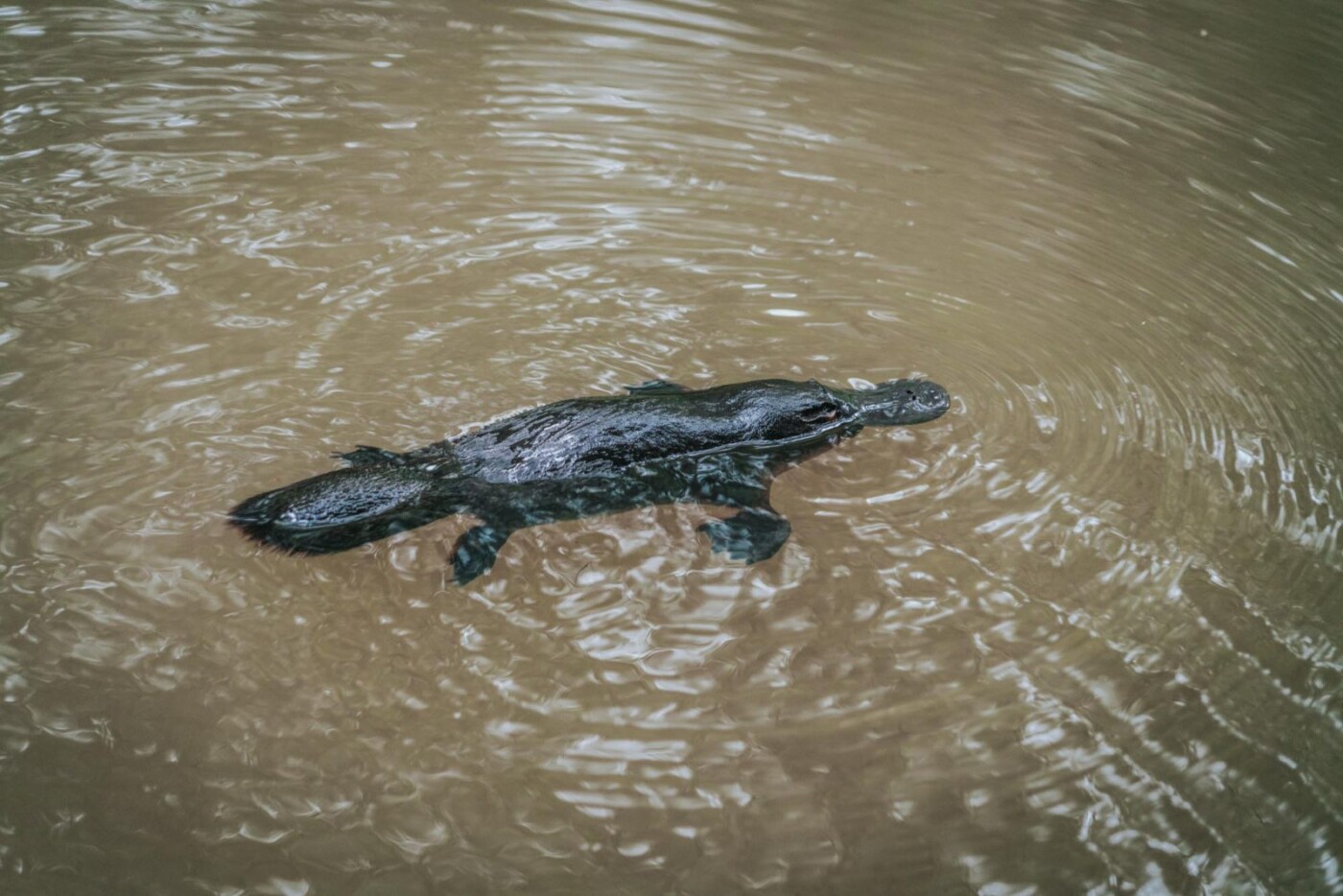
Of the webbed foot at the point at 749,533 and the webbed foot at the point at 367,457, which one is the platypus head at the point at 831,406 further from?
the webbed foot at the point at 367,457

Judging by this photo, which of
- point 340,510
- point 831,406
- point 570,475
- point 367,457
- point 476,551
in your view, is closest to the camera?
point 340,510

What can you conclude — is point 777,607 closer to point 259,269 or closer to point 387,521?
point 387,521

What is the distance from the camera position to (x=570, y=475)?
3438mm

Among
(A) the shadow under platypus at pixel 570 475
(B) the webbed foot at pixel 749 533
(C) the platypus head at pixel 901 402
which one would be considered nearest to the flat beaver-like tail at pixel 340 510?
(A) the shadow under platypus at pixel 570 475

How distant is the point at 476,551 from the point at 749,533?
877 millimetres

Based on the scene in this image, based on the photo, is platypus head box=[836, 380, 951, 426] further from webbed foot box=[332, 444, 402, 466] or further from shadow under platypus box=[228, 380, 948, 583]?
webbed foot box=[332, 444, 402, 466]

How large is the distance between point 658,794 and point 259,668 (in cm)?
115

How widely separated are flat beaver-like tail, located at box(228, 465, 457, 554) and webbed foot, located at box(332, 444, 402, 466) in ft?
0.77

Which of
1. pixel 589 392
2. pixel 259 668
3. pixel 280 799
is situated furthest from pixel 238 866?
pixel 589 392

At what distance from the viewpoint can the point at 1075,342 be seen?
4.77 meters

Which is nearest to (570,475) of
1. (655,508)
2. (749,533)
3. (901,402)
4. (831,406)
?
(655,508)

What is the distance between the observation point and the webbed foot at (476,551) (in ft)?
10.7

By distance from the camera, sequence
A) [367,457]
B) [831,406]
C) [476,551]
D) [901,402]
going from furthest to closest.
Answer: [901,402] < [831,406] < [367,457] < [476,551]

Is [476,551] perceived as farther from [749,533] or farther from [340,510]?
[749,533]
